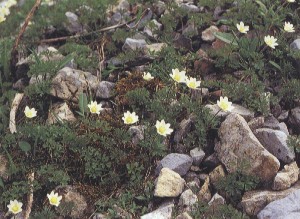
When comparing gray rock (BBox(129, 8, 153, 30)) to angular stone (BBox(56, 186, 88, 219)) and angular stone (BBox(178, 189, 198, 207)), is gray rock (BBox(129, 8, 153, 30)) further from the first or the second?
angular stone (BBox(178, 189, 198, 207))

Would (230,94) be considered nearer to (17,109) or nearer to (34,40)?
(17,109)

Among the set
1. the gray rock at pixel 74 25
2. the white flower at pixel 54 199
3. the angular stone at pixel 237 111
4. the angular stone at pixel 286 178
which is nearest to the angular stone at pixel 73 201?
the white flower at pixel 54 199

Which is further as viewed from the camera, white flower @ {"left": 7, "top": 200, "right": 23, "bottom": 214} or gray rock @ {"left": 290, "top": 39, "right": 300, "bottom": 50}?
gray rock @ {"left": 290, "top": 39, "right": 300, "bottom": 50}

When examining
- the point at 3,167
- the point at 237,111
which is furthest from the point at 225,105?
the point at 3,167

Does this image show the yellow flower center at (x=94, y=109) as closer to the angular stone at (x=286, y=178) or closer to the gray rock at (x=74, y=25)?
the angular stone at (x=286, y=178)

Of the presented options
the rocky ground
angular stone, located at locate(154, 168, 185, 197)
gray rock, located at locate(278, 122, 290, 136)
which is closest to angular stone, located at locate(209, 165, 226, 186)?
the rocky ground

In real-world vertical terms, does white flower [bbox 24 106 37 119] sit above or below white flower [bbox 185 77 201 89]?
below

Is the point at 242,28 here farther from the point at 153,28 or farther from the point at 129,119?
the point at 129,119
